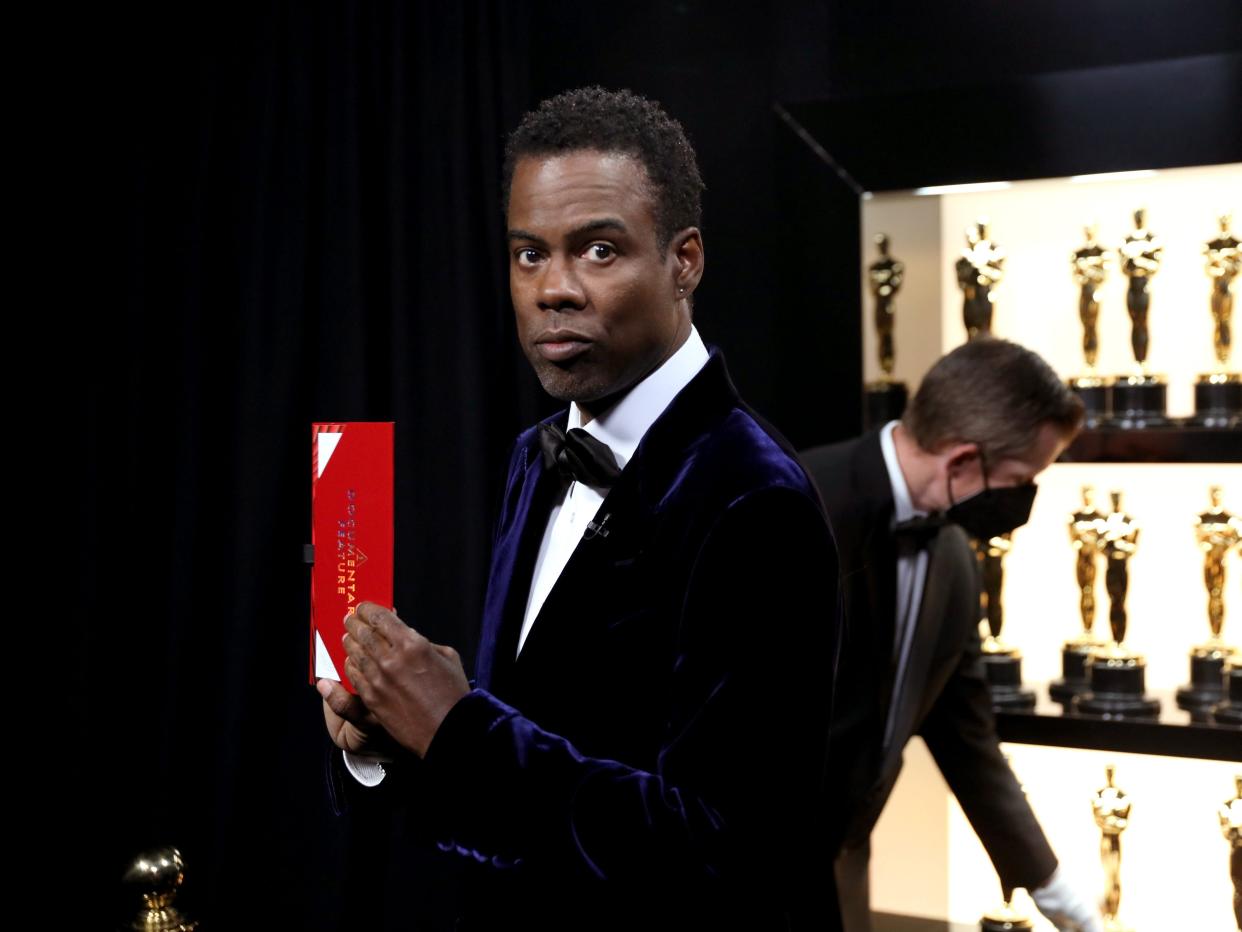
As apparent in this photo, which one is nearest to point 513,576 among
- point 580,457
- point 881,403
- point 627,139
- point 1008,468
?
point 580,457

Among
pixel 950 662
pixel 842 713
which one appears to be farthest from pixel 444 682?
pixel 950 662

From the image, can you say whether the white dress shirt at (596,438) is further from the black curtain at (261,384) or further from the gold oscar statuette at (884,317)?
the gold oscar statuette at (884,317)

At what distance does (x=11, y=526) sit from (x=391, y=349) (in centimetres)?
78

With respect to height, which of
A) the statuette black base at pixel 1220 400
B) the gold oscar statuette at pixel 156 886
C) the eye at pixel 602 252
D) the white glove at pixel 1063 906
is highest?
the statuette black base at pixel 1220 400

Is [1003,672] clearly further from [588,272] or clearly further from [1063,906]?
[588,272]

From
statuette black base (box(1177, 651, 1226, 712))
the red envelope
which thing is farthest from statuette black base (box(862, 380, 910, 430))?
the red envelope

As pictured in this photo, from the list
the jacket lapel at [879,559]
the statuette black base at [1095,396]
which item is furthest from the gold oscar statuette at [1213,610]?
the jacket lapel at [879,559]

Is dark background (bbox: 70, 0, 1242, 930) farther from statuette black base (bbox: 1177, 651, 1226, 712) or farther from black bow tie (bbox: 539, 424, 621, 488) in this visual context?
black bow tie (bbox: 539, 424, 621, 488)

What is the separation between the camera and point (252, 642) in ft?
8.65

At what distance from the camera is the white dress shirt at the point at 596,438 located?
1.28m

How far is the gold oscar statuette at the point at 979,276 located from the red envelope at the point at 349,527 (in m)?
1.77

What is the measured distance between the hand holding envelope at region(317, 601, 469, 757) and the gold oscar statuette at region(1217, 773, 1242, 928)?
1.89 m

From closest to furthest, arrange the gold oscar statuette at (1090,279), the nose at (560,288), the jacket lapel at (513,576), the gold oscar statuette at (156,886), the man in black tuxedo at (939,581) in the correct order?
the nose at (560,288), the jacket lapel at (513,576), the gold oscar statuette at (156,886), the man in black tuxedo at (939,581), the gold oscar statuette at (1090,279)

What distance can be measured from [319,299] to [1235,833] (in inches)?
75.8
